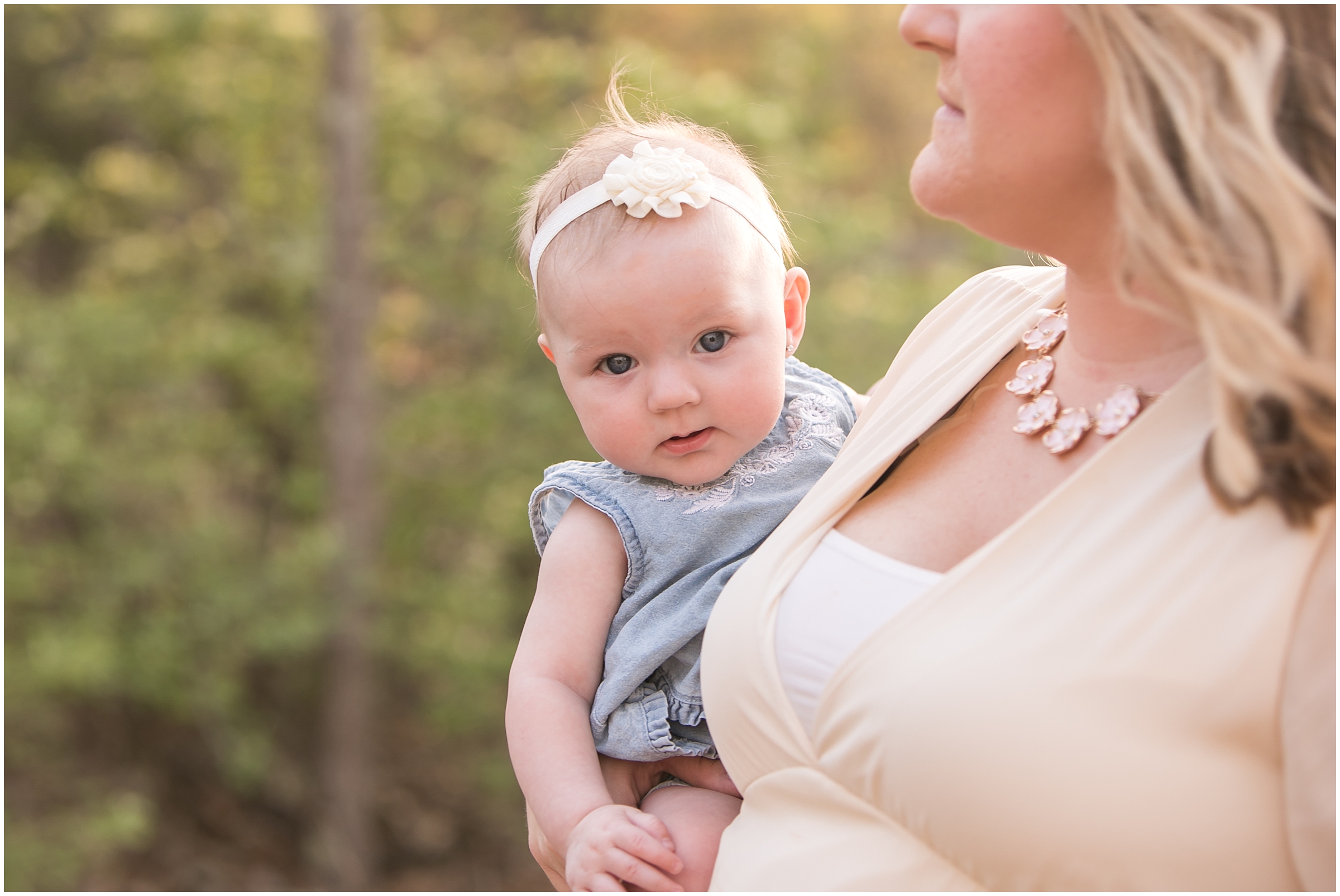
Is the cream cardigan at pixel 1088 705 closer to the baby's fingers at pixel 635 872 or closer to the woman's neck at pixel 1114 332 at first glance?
the woman's neck at pixel 1114 332

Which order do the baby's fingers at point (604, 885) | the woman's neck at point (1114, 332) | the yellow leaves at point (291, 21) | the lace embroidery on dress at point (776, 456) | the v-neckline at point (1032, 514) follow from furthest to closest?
the yellow leaves at point (291, 21) → the lace embroidery on dress at point (776, 456) → the baby's fingers at point (604, 885) → the woman's neck at point (1114, 332) → the v-neckline at point (1032, 514)

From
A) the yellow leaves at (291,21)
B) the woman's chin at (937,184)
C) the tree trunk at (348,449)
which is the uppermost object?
the yellow leaves at (291,21)

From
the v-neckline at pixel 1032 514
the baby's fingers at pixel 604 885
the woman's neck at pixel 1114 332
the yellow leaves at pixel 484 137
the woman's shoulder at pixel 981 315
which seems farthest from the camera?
the yellow leaves at pixel 484 137

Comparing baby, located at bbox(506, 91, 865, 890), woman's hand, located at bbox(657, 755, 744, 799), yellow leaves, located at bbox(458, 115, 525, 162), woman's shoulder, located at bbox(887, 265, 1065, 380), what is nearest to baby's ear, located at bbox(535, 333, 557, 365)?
baby, located at bbox(506, 91, 865, 890)

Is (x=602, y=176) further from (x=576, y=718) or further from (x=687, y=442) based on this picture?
(x=576, y=718)

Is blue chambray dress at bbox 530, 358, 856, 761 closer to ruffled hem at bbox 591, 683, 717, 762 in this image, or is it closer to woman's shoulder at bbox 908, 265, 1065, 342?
ruffled hem at bbox 591, 683, 717, 762

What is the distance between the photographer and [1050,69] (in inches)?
51.1

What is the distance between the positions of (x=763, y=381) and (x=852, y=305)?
234 inches

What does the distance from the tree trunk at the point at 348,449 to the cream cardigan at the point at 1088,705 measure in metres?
6.68

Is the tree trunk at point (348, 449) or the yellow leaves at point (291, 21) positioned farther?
the yellow leaves at point (291, 21)

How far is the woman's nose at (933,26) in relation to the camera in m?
1.39

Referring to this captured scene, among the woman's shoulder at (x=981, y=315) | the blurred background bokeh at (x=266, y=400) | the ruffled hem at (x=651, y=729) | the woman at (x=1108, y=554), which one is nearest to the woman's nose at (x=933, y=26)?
the woman at (x=1108, y=554)

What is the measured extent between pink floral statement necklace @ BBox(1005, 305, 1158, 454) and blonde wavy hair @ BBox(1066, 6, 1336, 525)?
15 cm

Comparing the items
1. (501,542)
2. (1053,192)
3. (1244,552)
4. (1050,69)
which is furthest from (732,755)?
(501,542)
